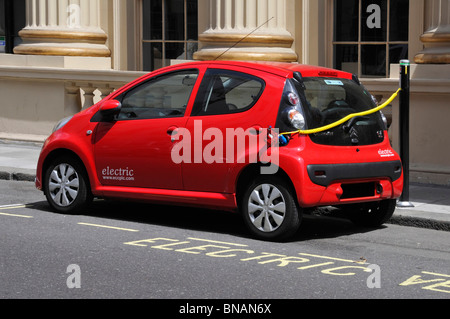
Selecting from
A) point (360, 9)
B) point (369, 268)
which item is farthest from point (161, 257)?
point (360, 9)

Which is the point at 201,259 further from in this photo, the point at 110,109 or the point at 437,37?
the point at 437,37

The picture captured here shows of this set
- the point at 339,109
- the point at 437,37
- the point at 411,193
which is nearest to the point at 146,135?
the point at 339,109

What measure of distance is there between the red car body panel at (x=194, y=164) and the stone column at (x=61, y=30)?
6436 mm

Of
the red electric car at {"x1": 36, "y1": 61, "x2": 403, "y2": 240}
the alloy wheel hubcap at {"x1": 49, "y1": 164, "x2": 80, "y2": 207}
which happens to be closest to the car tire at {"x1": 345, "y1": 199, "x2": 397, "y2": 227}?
the red electric car at {"x1": 36, "y1": 61, "x2": 403, "y2": 240}

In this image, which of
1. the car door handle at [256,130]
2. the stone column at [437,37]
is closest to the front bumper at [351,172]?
the car door handle at [256,130]

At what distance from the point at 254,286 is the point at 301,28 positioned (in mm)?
8380

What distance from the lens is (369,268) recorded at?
7.91m

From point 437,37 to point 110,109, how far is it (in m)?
4.95

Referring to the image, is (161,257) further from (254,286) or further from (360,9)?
(360,9)

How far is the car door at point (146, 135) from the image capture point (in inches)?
379

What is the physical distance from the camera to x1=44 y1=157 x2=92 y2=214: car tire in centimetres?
1026

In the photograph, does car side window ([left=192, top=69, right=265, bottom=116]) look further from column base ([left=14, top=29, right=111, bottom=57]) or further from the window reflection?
column base ([left=14, top=29, right=111, bottom=57])

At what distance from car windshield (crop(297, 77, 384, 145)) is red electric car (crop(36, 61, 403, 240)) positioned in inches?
0.5

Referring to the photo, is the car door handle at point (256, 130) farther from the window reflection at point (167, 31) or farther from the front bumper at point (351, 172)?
the window reflection at point (167, 31)
